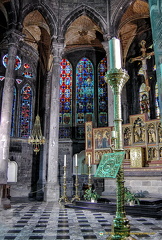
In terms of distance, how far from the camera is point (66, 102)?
17.7 meters

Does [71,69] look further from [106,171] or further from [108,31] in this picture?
[106,171]

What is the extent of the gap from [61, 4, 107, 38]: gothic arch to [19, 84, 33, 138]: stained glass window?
5.73m

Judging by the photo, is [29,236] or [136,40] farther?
[136,40]

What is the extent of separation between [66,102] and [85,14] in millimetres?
6232

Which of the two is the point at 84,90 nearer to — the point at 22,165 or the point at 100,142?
the point at 22,165

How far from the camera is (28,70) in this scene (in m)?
18.5

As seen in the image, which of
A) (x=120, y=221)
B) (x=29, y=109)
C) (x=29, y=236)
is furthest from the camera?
(x=29, y=109)

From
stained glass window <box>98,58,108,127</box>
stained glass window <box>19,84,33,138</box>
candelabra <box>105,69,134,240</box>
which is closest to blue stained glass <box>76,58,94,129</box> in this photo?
stained glass window <box>98,58,108,127</box>

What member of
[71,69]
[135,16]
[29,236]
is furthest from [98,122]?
[29,236]

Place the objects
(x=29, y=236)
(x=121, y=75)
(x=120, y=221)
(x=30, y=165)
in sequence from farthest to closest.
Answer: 1. (x=30, y=165)
2. (x=29, y=236)
3. (x=121, y=75)
4. (x=120, y=221)

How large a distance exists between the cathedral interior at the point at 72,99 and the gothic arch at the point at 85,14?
60 mm

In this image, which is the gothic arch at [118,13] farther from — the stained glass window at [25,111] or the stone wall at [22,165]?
the stone wall at [22,165]

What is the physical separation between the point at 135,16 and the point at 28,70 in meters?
8.74

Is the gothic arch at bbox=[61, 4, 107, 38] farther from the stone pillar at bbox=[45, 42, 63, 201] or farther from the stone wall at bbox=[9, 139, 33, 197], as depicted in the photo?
the stone wall at bbox=[9, 139, 33, 197]
